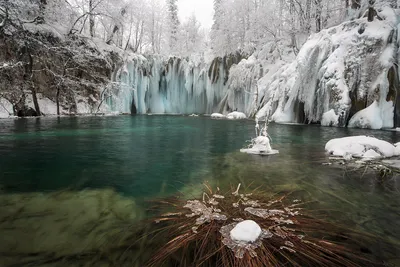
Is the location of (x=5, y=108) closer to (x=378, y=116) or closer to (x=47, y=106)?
(x=47, y=106)

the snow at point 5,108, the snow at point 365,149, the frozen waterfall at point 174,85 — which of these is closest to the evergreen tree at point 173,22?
the frozen waterfall at point 174,85

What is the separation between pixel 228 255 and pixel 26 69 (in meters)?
22.8

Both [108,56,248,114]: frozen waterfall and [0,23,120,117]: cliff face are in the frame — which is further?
[108,56,248,114]: frozen waterfall

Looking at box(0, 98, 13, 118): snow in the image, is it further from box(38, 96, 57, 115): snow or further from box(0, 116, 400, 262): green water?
box(0, 116, 400, 262): green water

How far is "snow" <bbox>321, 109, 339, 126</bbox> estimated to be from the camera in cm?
1347

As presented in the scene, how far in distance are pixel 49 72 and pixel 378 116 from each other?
24.6m

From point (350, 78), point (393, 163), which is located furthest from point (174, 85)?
point (393, 163)

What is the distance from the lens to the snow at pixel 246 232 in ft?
6.53

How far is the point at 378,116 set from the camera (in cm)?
1209

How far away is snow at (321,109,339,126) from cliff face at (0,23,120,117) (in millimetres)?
20057

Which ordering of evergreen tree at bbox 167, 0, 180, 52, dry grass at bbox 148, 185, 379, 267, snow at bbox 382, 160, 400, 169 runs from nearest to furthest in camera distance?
dry grass at bbox 148, 185, 379, 267 → snow at bbox 382, 160, 400, 169 → evergreen tree at bbox 167, 0, 180, 52

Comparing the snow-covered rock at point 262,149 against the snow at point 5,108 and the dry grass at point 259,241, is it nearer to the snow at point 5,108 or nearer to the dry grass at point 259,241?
the dry grass at point 259,241

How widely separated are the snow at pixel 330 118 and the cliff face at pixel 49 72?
20057mm

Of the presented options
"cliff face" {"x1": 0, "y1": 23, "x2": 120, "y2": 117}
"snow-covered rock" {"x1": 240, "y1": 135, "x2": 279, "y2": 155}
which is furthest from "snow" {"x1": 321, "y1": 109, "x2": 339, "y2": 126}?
"cliff face" {"x1": 0, "y1": 23, "x2": 120, "y2": 117}
